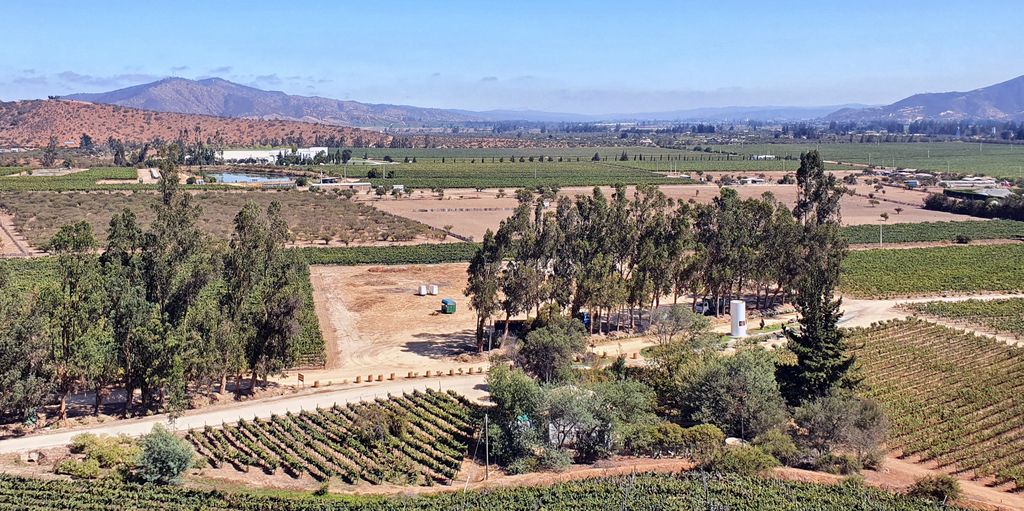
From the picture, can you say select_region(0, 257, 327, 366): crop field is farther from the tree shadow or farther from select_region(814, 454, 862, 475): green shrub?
select_region(814, 454, 862, 475): green shrub

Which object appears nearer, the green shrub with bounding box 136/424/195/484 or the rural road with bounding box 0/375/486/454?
the green shrub with bounding box 136/424/195/484

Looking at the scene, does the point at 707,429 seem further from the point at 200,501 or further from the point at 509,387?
the point at 200,501

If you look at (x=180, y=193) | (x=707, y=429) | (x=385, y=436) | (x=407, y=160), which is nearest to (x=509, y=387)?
(x=385, y=436)

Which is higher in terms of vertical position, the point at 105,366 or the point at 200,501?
the point at 105,366

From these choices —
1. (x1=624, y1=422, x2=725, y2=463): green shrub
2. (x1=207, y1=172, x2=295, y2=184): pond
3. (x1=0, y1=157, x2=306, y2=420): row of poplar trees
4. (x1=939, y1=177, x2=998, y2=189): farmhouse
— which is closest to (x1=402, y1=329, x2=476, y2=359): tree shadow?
(x1=0, y1=157, x2=306, y2=420): row of poplar trees

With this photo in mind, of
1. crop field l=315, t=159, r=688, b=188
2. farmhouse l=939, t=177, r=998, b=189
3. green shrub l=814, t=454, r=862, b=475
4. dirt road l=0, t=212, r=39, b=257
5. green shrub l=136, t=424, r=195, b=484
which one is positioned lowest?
green shrub l=814, t=454, r=862, b=475

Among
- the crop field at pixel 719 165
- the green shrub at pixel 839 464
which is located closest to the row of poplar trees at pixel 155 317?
the green shrub at pixel 839 464

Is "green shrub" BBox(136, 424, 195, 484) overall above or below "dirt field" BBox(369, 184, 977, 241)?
below

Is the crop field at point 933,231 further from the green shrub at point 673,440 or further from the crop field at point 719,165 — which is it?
the crop field at point 719,165
